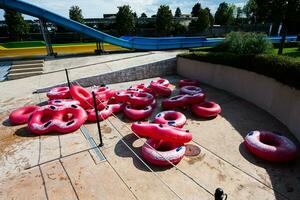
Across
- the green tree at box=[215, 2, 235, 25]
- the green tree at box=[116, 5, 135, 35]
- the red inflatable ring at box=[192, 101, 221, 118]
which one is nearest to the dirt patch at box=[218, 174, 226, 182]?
the red inflatable ring at box=[192, 101, 221, 118]

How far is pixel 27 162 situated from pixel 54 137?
4.30ft

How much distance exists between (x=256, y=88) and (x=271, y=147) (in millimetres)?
3992

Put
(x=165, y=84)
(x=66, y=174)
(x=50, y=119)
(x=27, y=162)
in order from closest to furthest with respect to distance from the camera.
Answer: (x=66, y=174)
(x=27, y=162)
(x=50, y=119)
(x=165, y=84)

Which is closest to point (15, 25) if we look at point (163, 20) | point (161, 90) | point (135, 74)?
point (163, 20)

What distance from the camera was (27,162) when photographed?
223 inches

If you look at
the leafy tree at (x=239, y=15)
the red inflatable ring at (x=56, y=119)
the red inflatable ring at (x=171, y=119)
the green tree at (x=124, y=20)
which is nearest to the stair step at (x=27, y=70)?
the red inflatable ring at (x=56, y=119)

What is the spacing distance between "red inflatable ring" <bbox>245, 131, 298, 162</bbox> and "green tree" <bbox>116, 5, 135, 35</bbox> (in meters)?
29.4

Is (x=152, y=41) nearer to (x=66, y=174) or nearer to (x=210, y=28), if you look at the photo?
(x=66, y=174)

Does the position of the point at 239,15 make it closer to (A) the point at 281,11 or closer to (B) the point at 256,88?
(A) the point at 281,11

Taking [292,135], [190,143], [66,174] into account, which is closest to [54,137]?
[66,174]

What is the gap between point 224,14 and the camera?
49344 mm

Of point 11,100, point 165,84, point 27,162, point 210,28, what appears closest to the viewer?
point 27,162

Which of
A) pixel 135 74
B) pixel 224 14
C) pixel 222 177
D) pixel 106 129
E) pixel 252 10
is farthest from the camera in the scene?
pixel 224 14

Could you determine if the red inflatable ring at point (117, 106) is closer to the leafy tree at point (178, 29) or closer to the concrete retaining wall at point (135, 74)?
the concrete retaining wall at point (135, 74)
